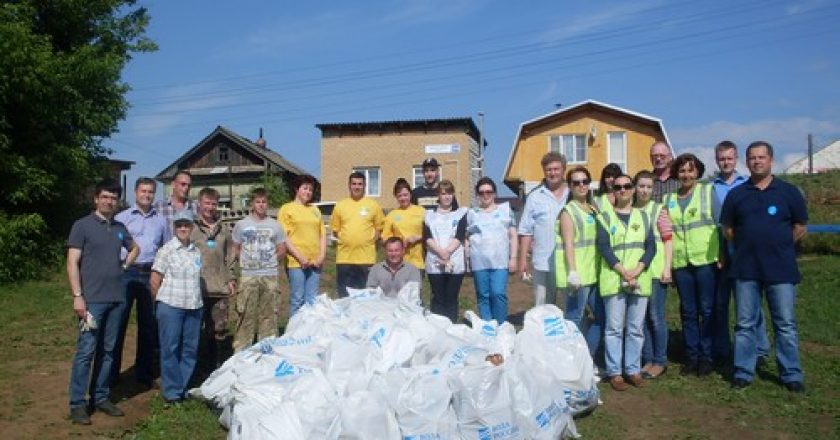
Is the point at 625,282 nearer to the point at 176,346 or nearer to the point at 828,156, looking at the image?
the point at 176,346

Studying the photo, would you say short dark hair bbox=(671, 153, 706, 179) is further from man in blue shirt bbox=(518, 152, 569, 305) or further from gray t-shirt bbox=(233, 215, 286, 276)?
gray t-shirt bbox=(233, 215, 286, 276)

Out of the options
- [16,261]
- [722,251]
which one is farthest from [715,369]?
[16,261]

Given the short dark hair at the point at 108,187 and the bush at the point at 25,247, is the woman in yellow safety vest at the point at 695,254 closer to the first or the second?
the short dark hair at the point at 108,187

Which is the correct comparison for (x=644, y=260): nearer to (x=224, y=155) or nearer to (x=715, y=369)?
(x=715, y=369)

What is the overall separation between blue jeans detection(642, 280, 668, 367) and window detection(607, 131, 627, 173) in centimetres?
2496

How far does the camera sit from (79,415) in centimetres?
493

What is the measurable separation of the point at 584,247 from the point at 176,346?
3471mm

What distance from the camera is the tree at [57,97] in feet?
40.5

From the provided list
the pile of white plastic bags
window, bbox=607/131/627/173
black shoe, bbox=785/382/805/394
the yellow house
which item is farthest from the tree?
window, bbox=607/131/627/173

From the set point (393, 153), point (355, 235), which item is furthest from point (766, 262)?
point (393, 153)

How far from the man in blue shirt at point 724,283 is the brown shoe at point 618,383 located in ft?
3.60

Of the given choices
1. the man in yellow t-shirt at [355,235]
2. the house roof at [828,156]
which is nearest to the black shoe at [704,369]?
the man in yellow t-shirt at [355,235]

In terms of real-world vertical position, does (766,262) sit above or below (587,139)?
below

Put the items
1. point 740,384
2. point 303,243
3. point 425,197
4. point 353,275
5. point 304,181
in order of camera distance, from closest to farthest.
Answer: point 740,384
point 303,243
point 304,181
point 353,275
point 425,197
